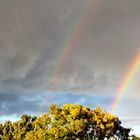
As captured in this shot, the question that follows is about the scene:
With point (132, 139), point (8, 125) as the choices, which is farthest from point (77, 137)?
point (8, 125)

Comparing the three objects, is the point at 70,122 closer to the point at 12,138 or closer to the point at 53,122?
the point at 53,122

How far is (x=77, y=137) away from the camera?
70.4m

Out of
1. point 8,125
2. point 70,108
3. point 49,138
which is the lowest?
point 49,138

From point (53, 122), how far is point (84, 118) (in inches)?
240

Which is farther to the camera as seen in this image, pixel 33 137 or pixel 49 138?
pixel 33 137

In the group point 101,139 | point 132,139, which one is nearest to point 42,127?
point 101,139

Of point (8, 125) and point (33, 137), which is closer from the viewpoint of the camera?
point (33, 137)

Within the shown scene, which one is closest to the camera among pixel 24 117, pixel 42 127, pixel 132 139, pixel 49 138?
pixel 49 138

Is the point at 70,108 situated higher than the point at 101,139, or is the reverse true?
the point at 70,108

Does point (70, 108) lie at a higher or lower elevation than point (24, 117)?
lower

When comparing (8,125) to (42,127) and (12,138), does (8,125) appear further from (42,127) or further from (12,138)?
(42,127)

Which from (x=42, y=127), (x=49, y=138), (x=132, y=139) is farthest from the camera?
(x=132, y=139)

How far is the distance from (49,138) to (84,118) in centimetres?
788

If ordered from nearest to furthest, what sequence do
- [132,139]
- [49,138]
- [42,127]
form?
[49,138] < [42,127] < [132,139]
